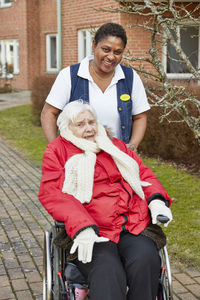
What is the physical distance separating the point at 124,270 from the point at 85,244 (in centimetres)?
32

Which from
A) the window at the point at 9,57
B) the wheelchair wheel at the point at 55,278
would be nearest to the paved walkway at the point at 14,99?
the window at the point at 9,57

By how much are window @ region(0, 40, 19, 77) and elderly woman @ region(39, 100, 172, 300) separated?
20.2 meters

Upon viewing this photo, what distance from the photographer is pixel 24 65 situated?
21734mm

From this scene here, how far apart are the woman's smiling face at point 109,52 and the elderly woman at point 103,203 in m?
0.34

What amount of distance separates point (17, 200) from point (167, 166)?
2808 millimetres

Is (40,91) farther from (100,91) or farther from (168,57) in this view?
(100,91)

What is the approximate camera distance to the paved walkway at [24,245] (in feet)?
12.6

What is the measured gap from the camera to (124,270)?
2.81 m

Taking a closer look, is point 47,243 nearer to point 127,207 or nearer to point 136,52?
point 127,207

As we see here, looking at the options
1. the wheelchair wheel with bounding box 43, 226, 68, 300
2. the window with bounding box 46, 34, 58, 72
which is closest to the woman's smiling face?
the wheelchair wheel with bounding box 43, 226, 68, 300

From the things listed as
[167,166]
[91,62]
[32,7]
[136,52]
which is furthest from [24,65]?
[91,62]

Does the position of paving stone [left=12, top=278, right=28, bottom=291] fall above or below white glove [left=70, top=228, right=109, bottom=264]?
below

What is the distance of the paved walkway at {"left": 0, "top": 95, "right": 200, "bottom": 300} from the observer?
384cm

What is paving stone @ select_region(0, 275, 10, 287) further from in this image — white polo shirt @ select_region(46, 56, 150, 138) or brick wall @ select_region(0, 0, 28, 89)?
brick wall @ select_region(0, 0, 28, 89)
